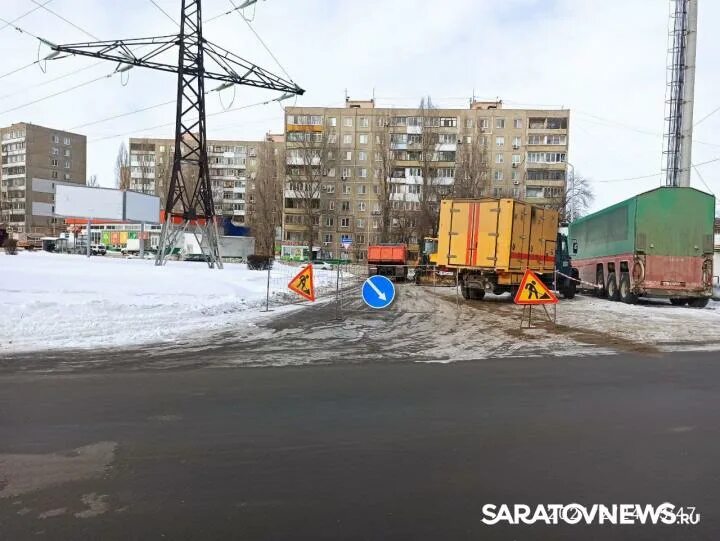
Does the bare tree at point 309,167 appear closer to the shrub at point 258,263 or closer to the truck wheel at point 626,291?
the shrub at point 258,263

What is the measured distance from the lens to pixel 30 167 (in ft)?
383

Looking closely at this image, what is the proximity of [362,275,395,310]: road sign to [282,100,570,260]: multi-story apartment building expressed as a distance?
2634 inches

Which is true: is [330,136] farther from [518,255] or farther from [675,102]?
[518,255]

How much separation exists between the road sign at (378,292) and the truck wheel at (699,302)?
43.0 ft

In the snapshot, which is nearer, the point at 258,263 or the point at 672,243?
the point at 672,243

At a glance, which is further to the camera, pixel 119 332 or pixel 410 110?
pixel 410 110

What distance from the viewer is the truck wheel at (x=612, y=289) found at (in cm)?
2264

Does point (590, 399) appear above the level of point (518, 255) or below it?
below

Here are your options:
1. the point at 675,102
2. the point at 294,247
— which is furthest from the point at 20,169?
the point at 675,102

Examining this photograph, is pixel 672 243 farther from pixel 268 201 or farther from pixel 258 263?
pixel 268 201

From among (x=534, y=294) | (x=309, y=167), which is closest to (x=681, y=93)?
(x=534, y=294)

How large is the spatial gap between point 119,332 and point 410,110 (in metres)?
78.8

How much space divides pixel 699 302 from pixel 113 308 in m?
19.9

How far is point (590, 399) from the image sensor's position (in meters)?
6.44
